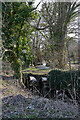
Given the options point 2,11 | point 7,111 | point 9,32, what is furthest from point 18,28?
point 7,111

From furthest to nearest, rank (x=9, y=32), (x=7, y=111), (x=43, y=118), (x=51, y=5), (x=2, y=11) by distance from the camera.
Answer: (x=51, y=5) < (x=9, y=32) < (x=2, y=11) < (x=7, y=111) < (x=43, y=118)

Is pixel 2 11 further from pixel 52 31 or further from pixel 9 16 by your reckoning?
pixel 52 31

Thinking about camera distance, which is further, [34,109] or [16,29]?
[16,29]

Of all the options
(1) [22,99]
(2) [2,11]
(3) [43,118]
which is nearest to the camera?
(3) [43,118]

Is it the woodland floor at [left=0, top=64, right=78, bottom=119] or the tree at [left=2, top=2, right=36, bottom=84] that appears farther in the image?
the tree at [left=2, top=2, right=36, bottom=84]

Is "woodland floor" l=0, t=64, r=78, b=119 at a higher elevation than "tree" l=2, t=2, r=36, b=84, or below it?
below

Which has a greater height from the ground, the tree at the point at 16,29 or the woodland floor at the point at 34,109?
the tree at the point at 16,29

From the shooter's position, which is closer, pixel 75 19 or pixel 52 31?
pixel 52 31

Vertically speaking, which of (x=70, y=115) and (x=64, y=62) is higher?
(x=64, y=62)

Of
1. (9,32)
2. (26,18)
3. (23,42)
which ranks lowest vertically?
(23,42)

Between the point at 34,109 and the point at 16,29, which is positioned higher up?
the point at 16,29

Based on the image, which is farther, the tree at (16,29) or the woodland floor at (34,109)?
the tree at (16,29)

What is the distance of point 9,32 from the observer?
20.9ft

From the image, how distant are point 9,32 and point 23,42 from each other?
2.50 feet
